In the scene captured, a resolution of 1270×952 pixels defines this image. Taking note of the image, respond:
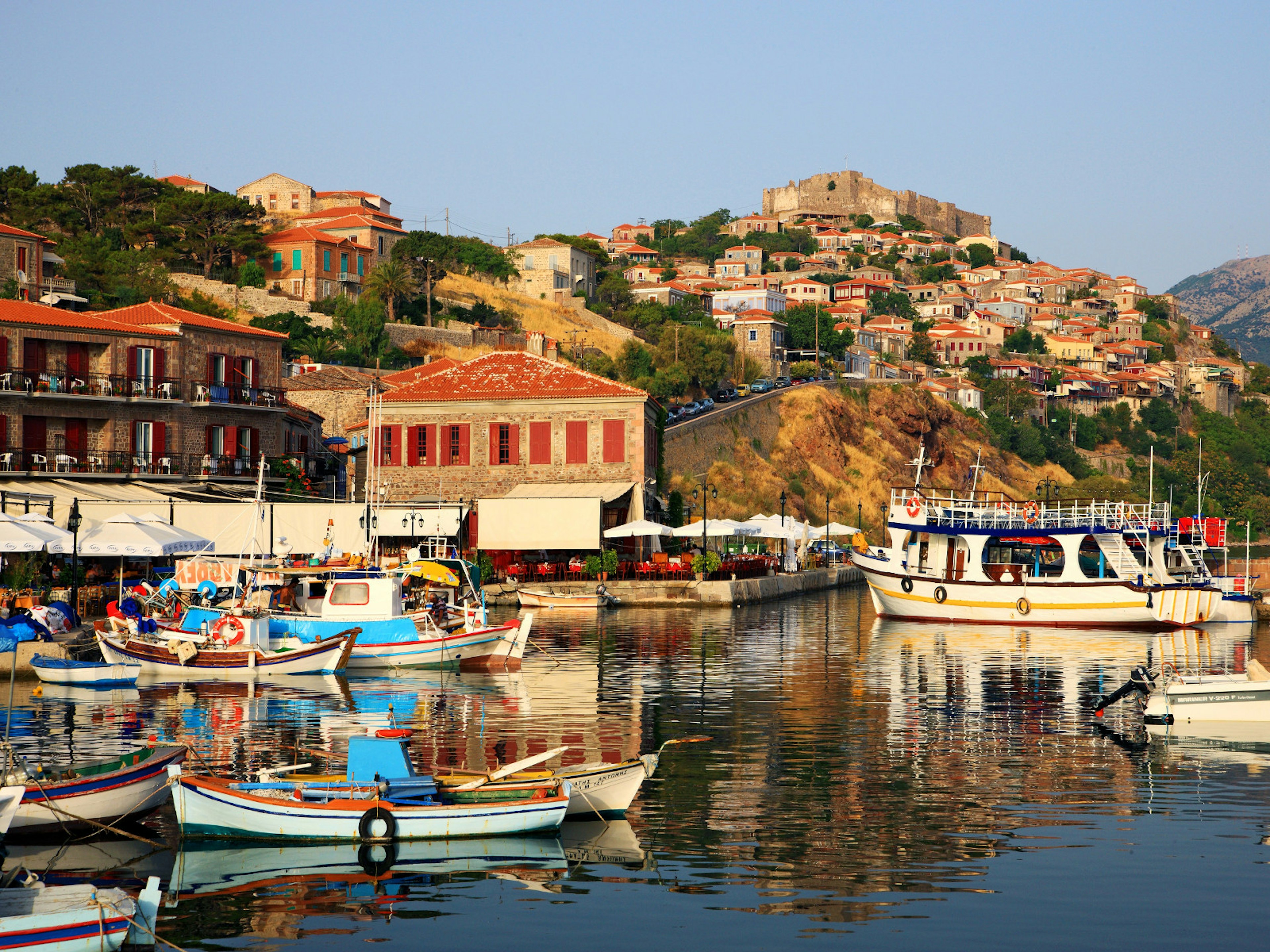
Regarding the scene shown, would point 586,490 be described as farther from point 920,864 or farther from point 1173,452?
point 1173,452

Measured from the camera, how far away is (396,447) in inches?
2142

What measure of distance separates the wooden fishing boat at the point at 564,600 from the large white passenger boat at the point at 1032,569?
→ 908 centimetres

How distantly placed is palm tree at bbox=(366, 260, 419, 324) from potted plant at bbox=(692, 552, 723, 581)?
50.3m

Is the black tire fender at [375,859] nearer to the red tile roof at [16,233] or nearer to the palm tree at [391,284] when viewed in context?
the red tile roof at [16,233]

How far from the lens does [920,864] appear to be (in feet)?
47.7

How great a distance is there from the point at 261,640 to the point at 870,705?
514 inches

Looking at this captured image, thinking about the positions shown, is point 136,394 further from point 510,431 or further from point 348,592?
point 348,592

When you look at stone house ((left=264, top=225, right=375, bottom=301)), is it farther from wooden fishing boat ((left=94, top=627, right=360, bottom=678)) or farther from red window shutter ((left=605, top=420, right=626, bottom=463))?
wooden fishing boat ((left=94, top=627, right=360, bottom=678))

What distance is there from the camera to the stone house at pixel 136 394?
1686 inches

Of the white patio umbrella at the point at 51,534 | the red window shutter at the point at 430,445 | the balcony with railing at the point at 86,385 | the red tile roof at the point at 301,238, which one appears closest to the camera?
the white patio umbrella at the point at 51,534

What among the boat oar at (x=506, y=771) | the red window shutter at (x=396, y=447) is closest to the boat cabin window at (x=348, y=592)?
the boat oar at (x=506, y=771)

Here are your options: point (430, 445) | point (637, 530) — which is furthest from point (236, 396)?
point (637, 530)

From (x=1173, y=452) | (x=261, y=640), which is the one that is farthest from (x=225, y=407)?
(x=1173, y=452)

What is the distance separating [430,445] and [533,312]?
56.1m
